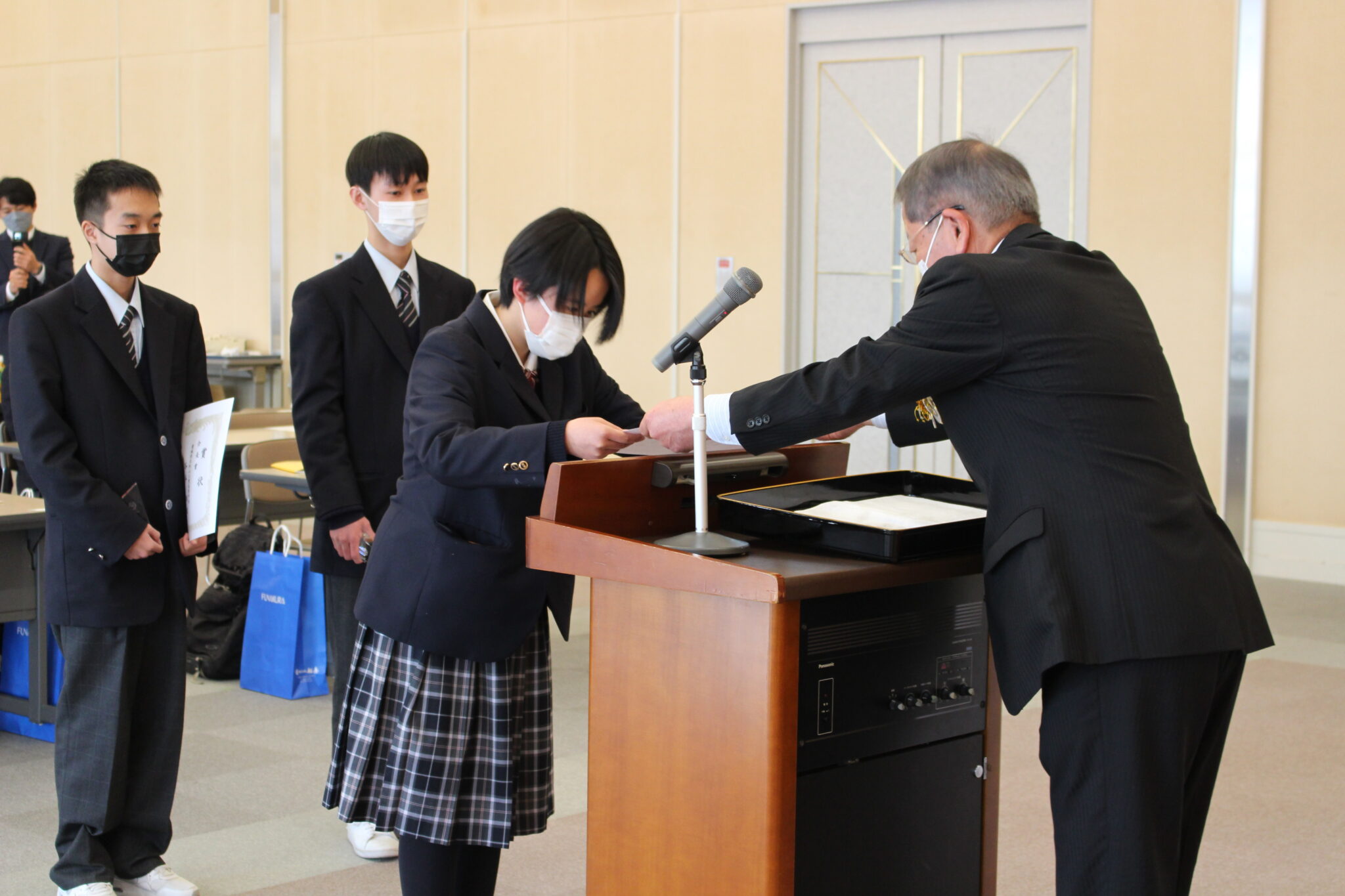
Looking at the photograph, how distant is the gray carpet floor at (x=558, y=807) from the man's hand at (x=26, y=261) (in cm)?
290

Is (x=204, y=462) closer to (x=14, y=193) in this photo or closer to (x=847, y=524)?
(x=847, y=524)

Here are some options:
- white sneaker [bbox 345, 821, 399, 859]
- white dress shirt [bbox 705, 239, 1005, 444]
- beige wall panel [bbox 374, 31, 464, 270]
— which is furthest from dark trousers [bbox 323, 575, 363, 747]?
beige wall panel [bbox 374, 31, 464, 270]

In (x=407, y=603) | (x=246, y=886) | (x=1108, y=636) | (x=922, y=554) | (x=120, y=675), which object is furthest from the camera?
(x=246, y=886)

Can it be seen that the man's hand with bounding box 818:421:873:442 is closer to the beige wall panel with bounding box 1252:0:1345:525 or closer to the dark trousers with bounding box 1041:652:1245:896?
the dark trousers with bounding box 1041:652:1245:896

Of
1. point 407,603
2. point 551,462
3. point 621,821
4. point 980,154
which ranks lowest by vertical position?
point 621,821

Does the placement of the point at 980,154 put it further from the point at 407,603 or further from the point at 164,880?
the point at 164,880

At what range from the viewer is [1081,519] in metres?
1.82

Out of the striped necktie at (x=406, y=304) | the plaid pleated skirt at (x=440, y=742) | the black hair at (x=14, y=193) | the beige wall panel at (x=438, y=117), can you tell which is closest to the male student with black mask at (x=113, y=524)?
the striped necktie at (x=406, y=304)

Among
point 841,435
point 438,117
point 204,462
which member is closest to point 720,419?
point 841,435

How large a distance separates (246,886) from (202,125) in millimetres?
8402

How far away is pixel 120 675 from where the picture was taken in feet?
9.20

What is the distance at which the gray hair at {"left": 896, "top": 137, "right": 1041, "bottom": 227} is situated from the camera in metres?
2.00

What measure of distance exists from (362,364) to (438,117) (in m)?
6.15

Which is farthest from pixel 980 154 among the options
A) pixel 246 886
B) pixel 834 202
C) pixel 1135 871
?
pixel 834 202
